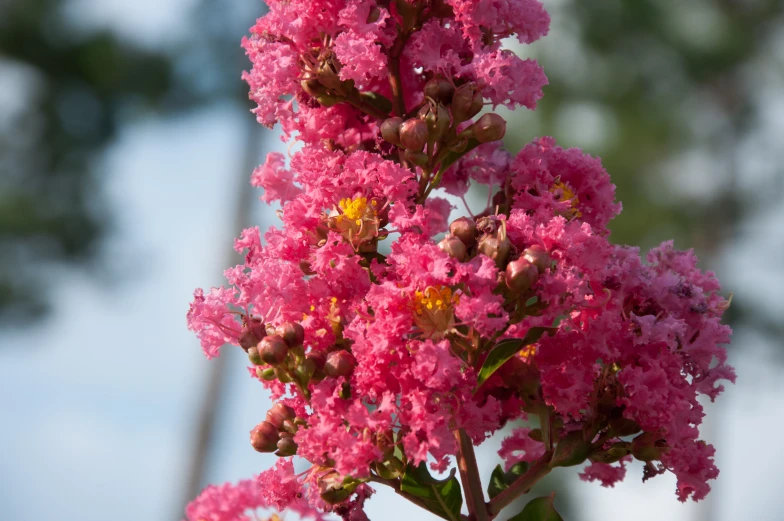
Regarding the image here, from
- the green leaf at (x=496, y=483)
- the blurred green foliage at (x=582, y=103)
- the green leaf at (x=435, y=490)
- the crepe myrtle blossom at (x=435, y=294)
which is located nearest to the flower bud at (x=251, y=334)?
the crepe myrtle blossom at (x=435, y=294)

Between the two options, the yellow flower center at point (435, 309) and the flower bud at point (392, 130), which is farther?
the flower bud at point (392, 130)

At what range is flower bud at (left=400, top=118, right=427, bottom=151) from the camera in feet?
5.31

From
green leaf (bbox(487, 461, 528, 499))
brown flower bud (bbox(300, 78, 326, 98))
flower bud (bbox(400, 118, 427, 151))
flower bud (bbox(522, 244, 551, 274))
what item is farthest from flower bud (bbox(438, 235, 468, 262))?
green leaf (bbox(487, 461, 528, 499))

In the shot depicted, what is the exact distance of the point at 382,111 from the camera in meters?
1.78

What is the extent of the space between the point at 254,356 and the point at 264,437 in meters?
0.16

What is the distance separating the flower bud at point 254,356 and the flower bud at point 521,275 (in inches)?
19.0

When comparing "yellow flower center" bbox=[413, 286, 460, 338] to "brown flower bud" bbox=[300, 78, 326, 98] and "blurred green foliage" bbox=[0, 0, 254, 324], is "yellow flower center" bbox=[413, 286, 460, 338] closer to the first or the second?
"brown flower bud" bbox=[300, 78, 326, 98]

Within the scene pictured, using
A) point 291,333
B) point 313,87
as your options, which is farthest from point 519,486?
point 313,87

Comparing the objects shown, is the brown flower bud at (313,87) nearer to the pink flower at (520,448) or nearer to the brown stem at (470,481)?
the brown stem at (470,481)

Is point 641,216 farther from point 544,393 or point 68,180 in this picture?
point 544,393

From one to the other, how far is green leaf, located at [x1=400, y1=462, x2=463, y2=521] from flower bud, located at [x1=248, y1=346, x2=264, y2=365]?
13.3 inches

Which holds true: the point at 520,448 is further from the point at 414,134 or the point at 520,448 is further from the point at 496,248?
the point at 414,134

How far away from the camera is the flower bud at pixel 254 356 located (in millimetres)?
1600

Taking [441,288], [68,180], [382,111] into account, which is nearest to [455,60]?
[382,111]
